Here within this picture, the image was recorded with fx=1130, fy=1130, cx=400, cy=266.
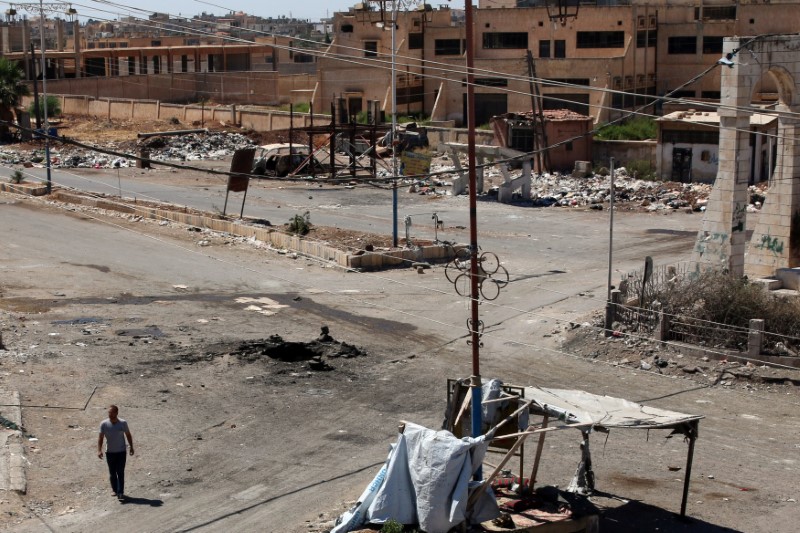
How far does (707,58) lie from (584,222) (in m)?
23.9

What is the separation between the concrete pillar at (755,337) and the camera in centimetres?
2048

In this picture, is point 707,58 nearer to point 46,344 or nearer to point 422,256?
point 422,256

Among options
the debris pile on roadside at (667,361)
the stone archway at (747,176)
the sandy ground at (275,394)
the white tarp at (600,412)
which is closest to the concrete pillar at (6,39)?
the sandy ground at (275,394)

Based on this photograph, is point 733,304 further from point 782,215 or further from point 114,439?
point 114,439

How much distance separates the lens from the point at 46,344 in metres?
22.0

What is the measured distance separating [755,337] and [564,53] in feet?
138

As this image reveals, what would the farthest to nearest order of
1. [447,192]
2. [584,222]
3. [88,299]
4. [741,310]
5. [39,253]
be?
[447,192]
[584,222]
[39,253]
[88,299]
[741,310]

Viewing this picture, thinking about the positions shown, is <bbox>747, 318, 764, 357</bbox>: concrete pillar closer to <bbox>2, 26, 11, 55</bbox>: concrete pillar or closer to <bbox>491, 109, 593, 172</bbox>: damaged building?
<bbox>491, 109, 593, 172</bbox>: damaged building

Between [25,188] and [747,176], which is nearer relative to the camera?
[747,176]

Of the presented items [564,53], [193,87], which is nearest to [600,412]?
[564,53]

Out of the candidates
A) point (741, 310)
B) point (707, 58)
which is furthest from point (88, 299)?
point (707, 58)

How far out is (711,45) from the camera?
5725cm

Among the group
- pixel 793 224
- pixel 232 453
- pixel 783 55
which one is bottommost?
pixel 232 453

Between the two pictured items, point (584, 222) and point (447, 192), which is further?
point (447, 192)
